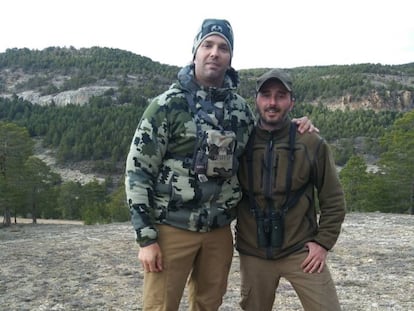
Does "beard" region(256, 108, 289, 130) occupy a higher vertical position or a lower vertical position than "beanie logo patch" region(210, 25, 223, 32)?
lower

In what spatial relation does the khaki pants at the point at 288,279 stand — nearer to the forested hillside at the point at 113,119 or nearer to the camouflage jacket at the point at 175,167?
the camouflage jacket at the point at 175,167

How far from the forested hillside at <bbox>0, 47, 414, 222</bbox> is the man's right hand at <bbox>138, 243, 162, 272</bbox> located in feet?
5.00

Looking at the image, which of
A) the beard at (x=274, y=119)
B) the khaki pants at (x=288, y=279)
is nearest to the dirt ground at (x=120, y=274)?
the khaki pants at (x=288, y=279)

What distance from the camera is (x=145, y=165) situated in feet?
8.48

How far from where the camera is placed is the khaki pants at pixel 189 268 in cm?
269

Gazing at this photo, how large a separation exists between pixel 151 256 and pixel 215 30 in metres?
1.33

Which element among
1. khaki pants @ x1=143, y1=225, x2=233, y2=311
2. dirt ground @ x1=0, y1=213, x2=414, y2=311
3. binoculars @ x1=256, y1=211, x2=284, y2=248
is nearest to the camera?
khaki pants @ x1=143, y1=225, x2=233, y2=311

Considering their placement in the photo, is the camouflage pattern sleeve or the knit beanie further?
the knit beanie

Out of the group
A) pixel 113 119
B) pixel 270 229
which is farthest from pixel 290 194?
pixel 113 119

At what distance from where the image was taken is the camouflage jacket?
8.46ft

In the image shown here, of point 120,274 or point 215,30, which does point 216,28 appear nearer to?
point 215,30

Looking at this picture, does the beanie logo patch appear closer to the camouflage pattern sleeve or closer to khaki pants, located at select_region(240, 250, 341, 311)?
the camouflage pattern sleeve

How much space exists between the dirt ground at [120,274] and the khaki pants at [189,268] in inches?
96.4

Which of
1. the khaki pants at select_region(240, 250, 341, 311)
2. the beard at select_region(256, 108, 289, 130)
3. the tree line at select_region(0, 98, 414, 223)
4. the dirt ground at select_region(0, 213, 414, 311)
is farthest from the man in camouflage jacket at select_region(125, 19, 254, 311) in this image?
the tree line at select_region(0, 98, 414, 223)
